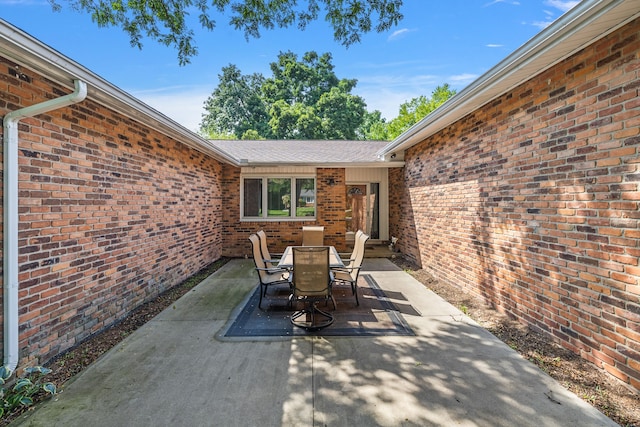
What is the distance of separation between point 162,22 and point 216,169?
14.4 feet

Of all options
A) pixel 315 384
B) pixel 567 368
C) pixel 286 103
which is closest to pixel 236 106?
pixel 286 103

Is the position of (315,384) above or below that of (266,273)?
below

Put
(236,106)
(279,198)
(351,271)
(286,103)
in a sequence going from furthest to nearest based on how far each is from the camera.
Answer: (236,106), (286,103), (279,198), (351,271)

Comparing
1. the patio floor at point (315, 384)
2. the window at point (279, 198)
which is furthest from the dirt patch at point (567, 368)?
the window at point (279, 198)

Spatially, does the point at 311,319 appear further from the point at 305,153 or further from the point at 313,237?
the point at 305,153

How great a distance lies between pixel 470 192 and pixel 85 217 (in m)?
6.06

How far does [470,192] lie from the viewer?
498 centimetres

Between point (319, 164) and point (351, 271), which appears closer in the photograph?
point (351, 271)

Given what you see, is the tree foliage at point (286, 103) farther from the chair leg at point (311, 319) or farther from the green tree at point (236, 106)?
the chair leg at point (311, 319)

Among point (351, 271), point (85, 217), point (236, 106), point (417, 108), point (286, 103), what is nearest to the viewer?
point (85, 217)

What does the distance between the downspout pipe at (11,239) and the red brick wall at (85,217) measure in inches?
5.3

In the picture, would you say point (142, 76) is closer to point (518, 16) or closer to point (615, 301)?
point (518, 16)

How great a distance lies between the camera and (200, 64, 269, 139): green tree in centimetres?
2872

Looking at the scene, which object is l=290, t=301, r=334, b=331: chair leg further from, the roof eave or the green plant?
the roof eave
